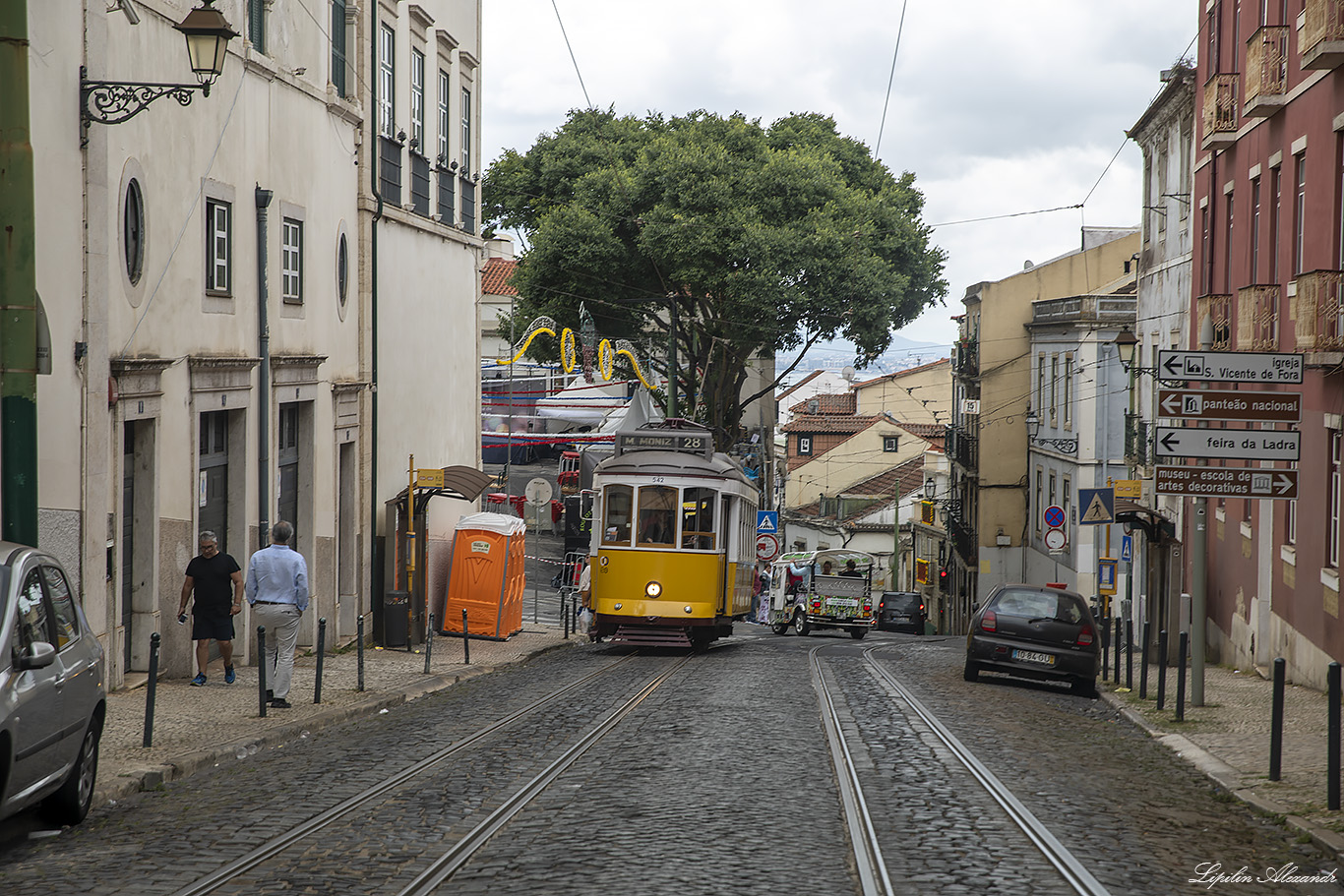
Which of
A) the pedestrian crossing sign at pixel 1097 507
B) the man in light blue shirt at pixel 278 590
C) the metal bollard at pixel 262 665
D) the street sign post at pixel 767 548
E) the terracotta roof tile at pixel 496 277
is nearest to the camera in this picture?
the metal bollard at pixel 262 665

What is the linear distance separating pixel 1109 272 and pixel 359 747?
42352 millimetres

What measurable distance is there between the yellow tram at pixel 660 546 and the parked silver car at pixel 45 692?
44.7 feet

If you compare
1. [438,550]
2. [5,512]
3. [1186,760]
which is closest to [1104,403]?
[438,550]

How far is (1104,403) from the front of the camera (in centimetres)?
4244

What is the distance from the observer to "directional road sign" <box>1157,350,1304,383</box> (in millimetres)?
12906

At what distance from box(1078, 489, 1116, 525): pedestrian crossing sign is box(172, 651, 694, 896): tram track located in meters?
11.1

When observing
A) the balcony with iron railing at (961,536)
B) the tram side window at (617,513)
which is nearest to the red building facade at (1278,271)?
the tram side window at (617,513)

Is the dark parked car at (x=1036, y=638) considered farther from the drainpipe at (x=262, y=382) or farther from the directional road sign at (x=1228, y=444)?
the drainpipe at (x=262, y=382)

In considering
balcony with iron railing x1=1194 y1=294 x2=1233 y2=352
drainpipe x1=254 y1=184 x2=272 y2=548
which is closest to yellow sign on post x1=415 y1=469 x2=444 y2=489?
drainpipe x1=254 y1=184 x2=272 y2=548

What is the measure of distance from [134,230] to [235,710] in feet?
16.1

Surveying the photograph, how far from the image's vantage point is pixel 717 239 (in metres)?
38.1

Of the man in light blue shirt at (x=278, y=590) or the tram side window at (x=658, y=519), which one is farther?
the tram side window at (x=658, y=519)

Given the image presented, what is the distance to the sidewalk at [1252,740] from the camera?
9.43 m

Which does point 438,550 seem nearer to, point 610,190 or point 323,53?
point 323,53
